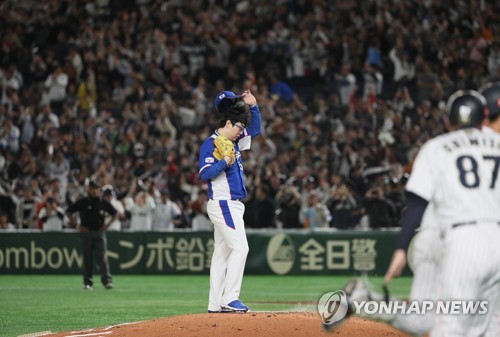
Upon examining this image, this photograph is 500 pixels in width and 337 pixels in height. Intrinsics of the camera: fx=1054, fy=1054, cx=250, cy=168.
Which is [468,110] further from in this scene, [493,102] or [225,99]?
[225,99]

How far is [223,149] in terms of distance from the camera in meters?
10.7

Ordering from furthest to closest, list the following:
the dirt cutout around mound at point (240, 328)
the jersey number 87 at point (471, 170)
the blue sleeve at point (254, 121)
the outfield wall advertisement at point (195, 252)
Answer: the outfield wall advertisement at point (195, 252), the blue sleeve at point (254, 121), the dirt cutout around mound at point (240, 328), the jersey number 87 at point (471, 170)

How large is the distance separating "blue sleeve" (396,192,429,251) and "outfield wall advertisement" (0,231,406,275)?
15197 mm

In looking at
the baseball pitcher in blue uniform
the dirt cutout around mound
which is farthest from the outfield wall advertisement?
the dirt cutout around mound

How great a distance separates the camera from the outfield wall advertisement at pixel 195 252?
21.8 meters

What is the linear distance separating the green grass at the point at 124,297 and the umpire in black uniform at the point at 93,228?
13.0 inches

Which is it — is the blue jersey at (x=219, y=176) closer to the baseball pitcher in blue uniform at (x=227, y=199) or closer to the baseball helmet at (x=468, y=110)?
the baseball pitcher in blue uniform at (x=227, y=199)

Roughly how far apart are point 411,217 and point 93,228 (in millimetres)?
12645

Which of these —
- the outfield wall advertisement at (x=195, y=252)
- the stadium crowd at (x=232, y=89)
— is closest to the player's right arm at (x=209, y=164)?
the outfield wall advertisement at (x=195, y=252)

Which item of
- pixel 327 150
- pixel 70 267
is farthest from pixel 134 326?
pixel 327 150

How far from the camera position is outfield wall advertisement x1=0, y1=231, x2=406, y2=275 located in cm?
2181

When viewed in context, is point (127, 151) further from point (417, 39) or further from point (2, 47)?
point (417, 39)

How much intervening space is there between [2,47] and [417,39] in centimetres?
1134

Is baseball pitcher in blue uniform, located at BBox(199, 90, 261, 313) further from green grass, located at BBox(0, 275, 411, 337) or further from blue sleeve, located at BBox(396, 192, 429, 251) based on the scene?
blue sleeve, located at BBox(396, 192, 429, 251)
